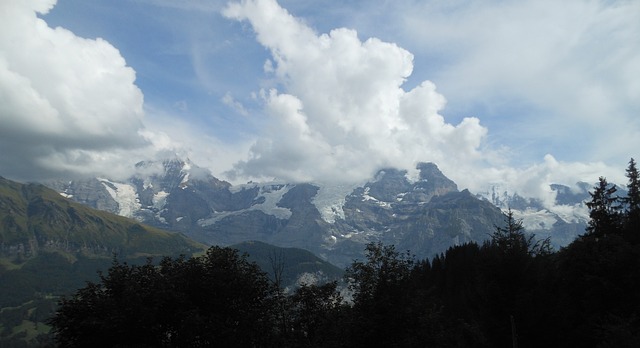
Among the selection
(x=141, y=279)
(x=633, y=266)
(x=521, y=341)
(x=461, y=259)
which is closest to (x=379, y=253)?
(x=521, y=341)

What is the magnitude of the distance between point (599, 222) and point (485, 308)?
1056 inches

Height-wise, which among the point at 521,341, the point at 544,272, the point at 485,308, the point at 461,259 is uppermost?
the point at 461,259

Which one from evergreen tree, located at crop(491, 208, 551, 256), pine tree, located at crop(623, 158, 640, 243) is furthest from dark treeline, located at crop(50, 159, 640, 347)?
pine tree, located at crop(623, 158, 640, 243)

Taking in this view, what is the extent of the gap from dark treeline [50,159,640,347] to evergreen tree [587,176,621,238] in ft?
36.9

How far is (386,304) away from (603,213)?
40021 millimetres

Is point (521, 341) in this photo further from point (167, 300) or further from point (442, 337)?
point (167, 300)

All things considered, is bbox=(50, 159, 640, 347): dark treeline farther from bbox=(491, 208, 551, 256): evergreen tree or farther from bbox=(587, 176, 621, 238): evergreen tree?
bbox=(587, 176, 621, 238): evergreen tree

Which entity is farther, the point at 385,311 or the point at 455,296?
the point at 455,296

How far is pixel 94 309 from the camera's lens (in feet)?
117

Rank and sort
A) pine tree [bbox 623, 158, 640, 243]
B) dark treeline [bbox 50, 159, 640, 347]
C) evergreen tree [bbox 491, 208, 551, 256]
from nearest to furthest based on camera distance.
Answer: dark treeline [bbox 50, 159, 640, 347]
evergreen tree [bbox 491, 208, 551, 256]
pine tree [bbox 623, 158, 640, 243]

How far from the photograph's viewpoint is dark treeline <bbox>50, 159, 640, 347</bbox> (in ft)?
112

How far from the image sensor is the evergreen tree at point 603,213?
56500 mm

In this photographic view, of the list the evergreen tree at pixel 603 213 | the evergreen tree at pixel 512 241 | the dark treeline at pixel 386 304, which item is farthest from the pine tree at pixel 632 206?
the evergreen tree at pixel 512 241

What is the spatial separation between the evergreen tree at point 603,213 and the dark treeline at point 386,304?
11.3 m
